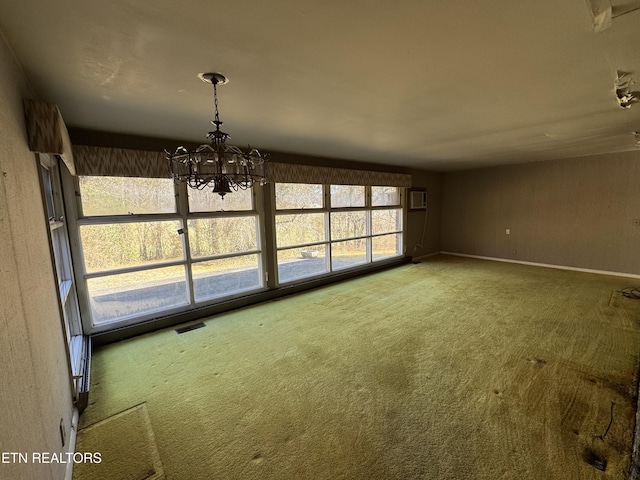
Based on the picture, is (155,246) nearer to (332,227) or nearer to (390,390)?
(332,227)

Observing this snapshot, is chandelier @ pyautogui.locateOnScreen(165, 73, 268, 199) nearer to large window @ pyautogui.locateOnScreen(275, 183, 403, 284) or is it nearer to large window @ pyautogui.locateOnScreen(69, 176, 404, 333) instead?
large window @ pyautogui.locateOnScreen(69, 176, 404, 333)

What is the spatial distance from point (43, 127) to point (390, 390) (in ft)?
9.34

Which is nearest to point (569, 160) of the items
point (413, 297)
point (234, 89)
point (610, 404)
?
point (413, 297)

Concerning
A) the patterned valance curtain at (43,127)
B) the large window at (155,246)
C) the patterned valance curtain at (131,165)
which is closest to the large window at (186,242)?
the large window at (155,246)

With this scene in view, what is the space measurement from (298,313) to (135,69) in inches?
118

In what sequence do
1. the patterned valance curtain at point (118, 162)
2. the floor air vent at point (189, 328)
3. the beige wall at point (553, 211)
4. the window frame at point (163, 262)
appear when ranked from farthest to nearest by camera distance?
the beige wall at point (553, 211)
the floor air vent at point (189, 328)
the window frame at point (163, 262)
the patterned valance curtain at point (118, 162)

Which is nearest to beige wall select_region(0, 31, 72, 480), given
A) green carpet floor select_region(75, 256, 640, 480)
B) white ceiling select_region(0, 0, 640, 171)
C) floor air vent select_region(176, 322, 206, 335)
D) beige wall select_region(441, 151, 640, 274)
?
white ceiling select_region(0, 0, 640, 171)

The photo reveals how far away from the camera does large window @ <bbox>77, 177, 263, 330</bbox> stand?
3.06 meters

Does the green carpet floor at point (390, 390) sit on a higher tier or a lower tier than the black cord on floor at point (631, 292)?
higher

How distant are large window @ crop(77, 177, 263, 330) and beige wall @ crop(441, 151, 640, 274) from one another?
5.61 meters

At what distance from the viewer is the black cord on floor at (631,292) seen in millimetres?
4017

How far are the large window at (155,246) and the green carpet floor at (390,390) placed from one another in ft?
1.55

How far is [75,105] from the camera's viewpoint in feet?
7.13

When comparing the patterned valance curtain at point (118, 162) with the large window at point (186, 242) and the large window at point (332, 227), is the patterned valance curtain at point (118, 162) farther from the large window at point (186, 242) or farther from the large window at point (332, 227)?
the large window at point (332, 227)
